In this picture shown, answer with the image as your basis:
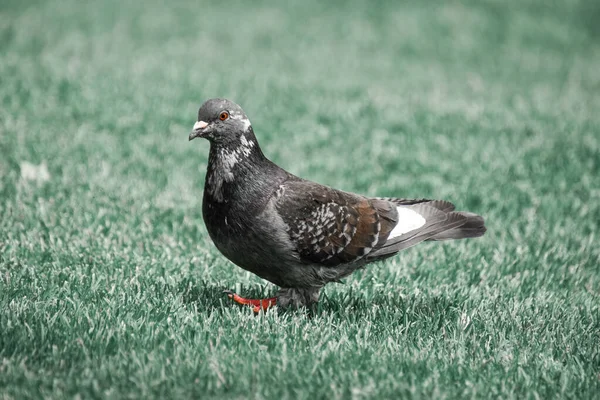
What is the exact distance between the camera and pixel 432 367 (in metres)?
3.81

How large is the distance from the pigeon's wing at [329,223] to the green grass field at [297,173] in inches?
16.7

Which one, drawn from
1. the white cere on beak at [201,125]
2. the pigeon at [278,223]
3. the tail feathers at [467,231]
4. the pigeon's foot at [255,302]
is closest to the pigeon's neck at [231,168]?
the pigeon at [278,223]

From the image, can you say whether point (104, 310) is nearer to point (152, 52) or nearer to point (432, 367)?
point (432, 367)

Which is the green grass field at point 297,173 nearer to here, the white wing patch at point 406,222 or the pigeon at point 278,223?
the pigeon at point 278,223

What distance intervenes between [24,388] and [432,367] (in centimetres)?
207

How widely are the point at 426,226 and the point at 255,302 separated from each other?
4.26 feet

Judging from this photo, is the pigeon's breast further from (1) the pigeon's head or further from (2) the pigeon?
(1) the pigeon's head

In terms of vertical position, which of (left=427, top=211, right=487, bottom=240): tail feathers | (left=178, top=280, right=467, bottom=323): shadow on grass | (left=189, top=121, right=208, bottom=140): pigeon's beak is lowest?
(left=178, top=280, right=467, bottom=323): shadow on grass

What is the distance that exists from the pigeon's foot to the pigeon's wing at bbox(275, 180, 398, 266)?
1.45 ft

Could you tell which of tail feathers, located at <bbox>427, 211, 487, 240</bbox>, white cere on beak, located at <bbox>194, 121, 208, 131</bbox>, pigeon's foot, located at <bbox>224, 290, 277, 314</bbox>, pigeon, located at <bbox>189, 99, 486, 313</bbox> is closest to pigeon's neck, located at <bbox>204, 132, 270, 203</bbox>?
pigeon, located at <bbox>189, 99, 486, 313</bbox>

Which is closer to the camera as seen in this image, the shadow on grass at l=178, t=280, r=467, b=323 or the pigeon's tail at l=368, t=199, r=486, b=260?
the shadow on grass at l=178, t=280, r=467, b=323

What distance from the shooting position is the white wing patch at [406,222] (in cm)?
486

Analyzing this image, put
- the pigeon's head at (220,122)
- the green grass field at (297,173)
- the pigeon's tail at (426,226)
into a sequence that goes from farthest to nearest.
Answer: the pigeon's tail at (426,226), the pigeon's head at (220,122), the green grass field at (297,173)

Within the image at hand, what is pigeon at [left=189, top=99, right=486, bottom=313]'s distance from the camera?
14.2 feet
